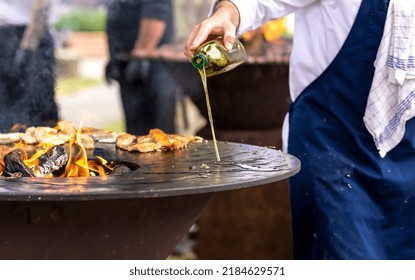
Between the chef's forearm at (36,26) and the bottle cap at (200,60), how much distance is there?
3.69m

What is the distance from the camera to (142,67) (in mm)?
7215

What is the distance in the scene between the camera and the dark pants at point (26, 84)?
4359mm

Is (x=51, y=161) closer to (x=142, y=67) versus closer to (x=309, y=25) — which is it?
(x=309, y=25)

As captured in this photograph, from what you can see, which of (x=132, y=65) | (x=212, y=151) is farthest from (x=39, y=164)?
(x=132, y=65)

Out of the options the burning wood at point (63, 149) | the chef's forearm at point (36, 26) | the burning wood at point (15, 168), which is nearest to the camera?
the burning wood at point (15, 168)

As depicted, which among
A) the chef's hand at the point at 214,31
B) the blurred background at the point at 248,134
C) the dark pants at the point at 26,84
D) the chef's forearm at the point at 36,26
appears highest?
the chef's hand at the point at 214,31

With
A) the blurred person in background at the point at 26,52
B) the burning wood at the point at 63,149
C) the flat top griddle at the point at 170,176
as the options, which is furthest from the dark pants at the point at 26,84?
the flat top griddle at the point at 170,176

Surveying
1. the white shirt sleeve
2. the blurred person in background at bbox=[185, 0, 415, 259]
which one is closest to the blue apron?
the blurred person in background at bbox=[185, 0, 415, 259]

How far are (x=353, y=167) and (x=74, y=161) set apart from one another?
1.07 meters

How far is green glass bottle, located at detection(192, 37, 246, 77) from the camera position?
110 inches

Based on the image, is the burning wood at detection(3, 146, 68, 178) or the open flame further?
the open flame

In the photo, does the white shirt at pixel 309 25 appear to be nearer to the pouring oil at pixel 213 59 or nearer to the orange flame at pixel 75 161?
the pouring oil at pixel 213 59

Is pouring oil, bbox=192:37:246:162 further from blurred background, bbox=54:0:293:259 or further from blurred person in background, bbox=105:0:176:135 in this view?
blurred person in background, bbox=105:0:176:135
